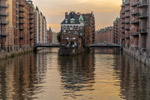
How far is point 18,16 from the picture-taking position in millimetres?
134375

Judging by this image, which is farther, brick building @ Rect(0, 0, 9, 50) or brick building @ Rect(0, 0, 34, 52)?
brick building @ Rect(0, 0, 34, 52)

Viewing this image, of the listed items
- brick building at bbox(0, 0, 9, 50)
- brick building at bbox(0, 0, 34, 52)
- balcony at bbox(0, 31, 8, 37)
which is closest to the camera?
balcony at bbox(0, 31, 8, 37)

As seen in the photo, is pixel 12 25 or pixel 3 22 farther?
pixel 12 25

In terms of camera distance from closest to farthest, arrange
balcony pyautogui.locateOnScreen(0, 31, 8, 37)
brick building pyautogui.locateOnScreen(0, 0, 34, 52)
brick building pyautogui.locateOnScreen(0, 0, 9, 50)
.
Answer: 1. balcony pyautogui.locateOnScreen(0, 31, 8, 37)
2. brick building pyautogui.locateOnScreen(0, 0, 9, 50)
3. brick building pyautogui.locateOnScreen(0, 0, 34, 52)

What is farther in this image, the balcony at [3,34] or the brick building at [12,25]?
the brick building at [12,25]

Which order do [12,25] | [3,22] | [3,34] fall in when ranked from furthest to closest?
1. [12,25]
2. [3,22]
3. [3,34]

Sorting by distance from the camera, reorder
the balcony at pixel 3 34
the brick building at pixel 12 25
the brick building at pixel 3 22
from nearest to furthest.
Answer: the balcony at pixel 3 34 → the brick building at pixel 3 22 → the brick building at pixel 12 25

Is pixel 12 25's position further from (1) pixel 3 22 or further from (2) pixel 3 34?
(2) pixel 3 34

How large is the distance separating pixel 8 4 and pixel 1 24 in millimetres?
9423

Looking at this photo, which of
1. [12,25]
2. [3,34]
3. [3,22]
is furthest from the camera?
[12,25]

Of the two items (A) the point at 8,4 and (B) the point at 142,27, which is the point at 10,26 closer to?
(A) the point at 8,4

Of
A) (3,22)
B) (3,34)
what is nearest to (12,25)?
A: (3,22)

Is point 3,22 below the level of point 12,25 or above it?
above

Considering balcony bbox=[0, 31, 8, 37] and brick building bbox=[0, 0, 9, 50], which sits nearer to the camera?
balcony bbox=[0, 31, 8, 37]
